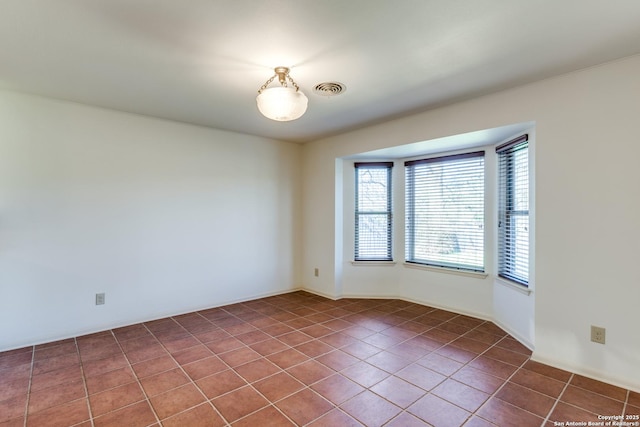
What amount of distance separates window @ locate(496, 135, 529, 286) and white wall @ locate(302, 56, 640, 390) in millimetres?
401

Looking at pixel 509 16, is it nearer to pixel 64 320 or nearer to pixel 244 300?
pixel 244 300

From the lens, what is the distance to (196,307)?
399 centimetres

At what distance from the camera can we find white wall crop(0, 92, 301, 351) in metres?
2.92

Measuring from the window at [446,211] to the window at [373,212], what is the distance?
300mm

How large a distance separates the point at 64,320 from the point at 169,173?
72.5 inches

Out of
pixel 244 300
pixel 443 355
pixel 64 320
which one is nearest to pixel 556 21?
pixel 443 355

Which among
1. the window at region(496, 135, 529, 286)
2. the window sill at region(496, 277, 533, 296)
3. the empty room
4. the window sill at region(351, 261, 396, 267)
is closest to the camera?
the empty room

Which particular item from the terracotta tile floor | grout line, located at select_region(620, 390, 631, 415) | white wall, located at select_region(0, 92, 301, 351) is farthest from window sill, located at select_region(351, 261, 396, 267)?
grout line, located at select_region(620, 390, 631, 415)

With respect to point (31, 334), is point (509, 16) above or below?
above

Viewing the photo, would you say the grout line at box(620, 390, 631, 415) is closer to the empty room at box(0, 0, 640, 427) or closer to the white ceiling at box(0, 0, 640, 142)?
the empty room at box(0, 0, 640, 427)

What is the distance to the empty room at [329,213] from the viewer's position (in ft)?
6.35

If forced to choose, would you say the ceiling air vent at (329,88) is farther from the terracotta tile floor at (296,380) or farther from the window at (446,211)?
the terracotta tile floor at (296,380)

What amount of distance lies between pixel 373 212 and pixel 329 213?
0.65m

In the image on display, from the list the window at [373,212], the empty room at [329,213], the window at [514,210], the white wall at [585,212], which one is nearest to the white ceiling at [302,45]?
the empty room at [329,213]
